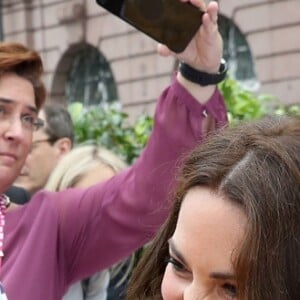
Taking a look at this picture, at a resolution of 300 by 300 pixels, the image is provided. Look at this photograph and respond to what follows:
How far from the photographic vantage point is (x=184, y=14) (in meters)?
2.09

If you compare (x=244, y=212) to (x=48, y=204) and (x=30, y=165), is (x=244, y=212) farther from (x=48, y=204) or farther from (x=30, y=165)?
(x=30, y=165)

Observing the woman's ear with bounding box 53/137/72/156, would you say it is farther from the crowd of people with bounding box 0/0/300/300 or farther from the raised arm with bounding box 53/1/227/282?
the raised arm with bounding box 53/1/227/282

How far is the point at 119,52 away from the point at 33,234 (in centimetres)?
1364

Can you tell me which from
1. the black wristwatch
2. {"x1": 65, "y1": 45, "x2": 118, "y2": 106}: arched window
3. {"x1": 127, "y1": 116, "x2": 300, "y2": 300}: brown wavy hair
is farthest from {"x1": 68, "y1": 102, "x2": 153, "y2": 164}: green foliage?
{"x1": 65, "y1": 45, "x2": 118, "y2": 106}: arched window

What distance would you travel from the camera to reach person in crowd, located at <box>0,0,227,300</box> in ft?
7.41

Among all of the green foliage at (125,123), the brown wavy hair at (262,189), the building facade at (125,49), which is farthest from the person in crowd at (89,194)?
the building facade at (125,49)

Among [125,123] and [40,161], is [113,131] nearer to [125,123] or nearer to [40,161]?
[125,123]

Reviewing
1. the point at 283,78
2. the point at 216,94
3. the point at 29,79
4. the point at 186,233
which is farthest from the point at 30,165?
the point at 283,78

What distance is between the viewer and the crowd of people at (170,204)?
1338 millimetres

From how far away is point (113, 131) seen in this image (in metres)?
5.30

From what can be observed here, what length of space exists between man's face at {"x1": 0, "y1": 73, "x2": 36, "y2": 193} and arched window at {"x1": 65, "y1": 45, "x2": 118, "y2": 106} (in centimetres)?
1413

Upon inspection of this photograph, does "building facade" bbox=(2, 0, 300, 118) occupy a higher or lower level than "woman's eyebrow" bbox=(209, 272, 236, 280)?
lower

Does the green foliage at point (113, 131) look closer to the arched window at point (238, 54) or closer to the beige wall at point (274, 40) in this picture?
the beige wall at point (274, 40)

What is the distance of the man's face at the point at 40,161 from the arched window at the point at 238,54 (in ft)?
29.9
